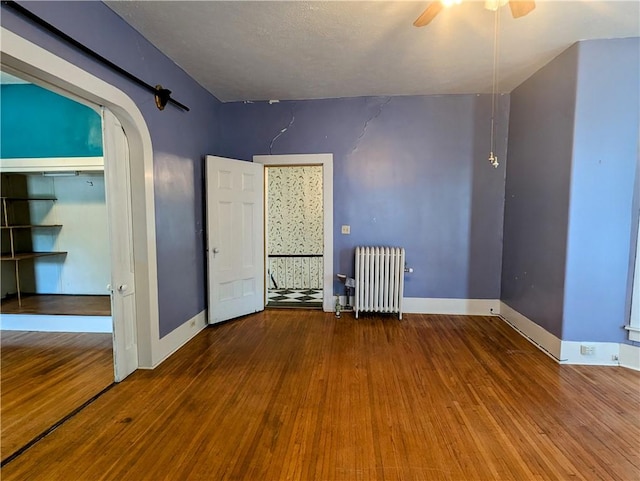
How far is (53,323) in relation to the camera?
354cm

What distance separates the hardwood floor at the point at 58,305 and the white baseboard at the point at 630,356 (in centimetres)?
507

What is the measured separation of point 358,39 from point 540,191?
7.55 feet

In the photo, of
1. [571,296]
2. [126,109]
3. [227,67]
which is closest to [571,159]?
[571,296]

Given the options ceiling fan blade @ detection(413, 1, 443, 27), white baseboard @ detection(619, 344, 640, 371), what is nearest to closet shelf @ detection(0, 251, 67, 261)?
ceiling fan blade @ detection(413, 1, 443, 27)

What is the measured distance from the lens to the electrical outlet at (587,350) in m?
2.73

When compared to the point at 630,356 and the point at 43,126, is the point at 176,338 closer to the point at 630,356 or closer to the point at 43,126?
the point at 43,126

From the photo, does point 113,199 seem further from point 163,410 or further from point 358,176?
point 358,176

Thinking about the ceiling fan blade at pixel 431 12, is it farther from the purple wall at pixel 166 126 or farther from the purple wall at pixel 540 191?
the purple wall at pixel 166 126

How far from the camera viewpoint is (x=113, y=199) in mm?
2447

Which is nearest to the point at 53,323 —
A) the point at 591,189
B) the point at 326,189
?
the point at 326,189

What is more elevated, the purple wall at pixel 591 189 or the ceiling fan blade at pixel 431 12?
the ceiling fan blade at pixel 431 12

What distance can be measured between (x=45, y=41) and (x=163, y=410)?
232 centimetres

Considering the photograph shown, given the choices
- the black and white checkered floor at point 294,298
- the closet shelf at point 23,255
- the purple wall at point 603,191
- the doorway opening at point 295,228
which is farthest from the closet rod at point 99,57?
the purple wall at point 603,191

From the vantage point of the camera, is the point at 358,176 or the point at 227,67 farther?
the point at 358,176
